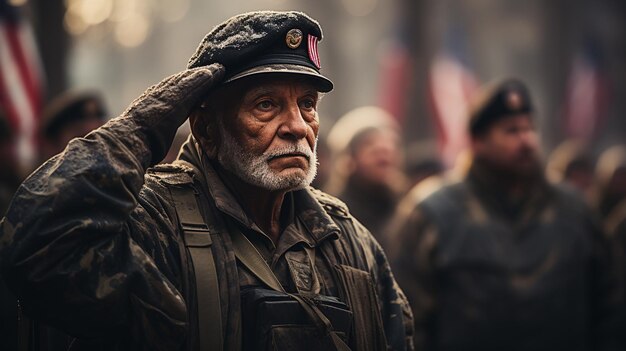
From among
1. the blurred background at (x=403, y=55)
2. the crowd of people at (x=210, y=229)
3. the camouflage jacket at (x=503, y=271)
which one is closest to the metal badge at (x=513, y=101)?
the camouflage jacket at (x=503, y=271)

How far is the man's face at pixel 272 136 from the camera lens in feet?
13.0

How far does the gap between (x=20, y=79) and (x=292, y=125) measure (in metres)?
6.25

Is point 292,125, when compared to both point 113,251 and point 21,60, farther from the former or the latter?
point 21,60

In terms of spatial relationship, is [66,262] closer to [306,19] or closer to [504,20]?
[306,19]

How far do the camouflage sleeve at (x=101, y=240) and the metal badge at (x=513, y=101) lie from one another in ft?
14.6

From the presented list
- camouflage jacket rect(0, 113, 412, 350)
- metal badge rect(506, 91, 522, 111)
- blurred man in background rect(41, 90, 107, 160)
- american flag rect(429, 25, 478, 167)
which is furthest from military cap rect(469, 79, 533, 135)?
american flag rect(429, 25, 478, 167)

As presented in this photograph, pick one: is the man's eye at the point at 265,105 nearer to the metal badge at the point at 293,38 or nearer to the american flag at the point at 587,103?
the metal badge at the point at 293,38

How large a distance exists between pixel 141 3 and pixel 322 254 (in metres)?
22.4

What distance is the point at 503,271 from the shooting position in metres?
7.24

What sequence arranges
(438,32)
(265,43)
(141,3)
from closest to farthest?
(265,43), (438,32), (141,3)

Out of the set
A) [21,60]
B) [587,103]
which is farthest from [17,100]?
[587,103]

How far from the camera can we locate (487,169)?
7.71 m

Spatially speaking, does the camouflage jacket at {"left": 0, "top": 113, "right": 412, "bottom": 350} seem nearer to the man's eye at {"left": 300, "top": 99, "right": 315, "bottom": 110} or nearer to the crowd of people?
the crowd of people

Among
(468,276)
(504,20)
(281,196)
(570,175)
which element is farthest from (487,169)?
(504,20)
